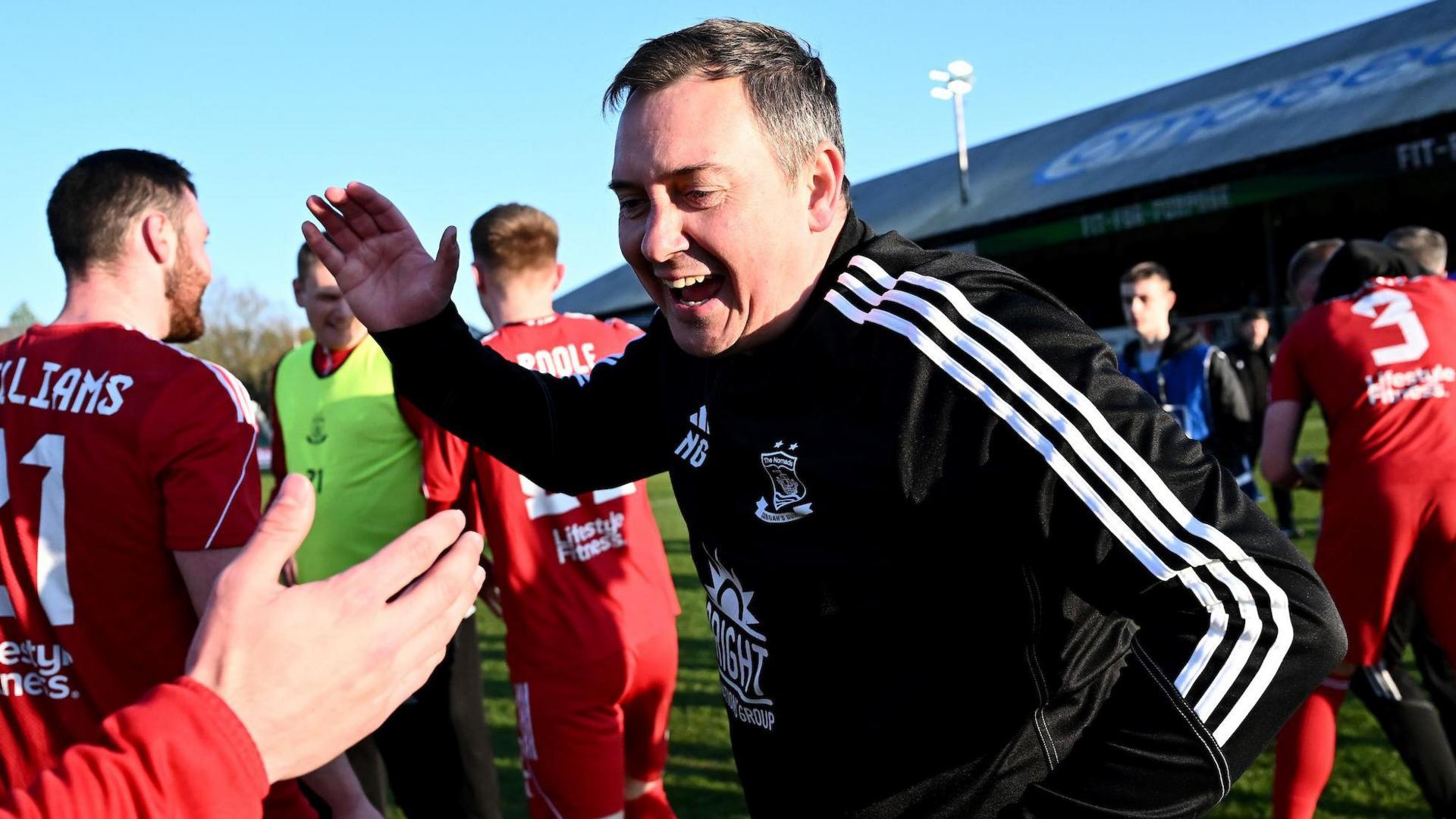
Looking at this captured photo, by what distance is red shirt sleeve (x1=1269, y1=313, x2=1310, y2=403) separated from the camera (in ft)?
13.8

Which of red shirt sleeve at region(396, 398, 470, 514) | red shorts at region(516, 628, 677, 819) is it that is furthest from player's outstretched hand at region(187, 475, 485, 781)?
red shirt sleeve at region(396, 398, 470, 514)

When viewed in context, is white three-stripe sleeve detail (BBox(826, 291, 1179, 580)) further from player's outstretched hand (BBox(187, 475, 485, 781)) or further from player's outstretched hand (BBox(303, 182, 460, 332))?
player's outstretched hand (BBox(303, 182, 460, 332))

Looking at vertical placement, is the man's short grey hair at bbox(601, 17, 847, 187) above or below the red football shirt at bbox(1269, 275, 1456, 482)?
above

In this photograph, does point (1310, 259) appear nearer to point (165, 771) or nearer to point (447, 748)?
point (447, 748)

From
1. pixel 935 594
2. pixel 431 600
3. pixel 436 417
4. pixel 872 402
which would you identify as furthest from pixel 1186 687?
pixel 436 417

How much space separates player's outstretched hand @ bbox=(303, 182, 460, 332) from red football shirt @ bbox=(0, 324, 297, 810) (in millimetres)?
432

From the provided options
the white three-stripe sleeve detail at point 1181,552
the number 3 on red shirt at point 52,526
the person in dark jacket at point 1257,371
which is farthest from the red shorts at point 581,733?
the person in dark jacket at point 1257,371

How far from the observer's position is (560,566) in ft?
12.4

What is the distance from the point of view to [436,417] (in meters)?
2.46

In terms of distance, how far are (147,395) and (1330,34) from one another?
27.8 m

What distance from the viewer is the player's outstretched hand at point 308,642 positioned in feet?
3.62

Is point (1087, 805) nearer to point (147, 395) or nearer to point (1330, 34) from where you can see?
point (147, 395)

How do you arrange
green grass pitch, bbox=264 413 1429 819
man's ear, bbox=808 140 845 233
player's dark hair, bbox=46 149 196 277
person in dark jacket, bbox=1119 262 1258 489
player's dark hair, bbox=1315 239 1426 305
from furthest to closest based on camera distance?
1. person in dark jacket, bbox=1119 262 1258 489
2. green grass pitch, bbox=264 413 1429 819
3. player's dark hair, bbox=1315 239 1426 305
4. player's dark hair, bbox=46 149 196 277
5. man's ear, bbox=808 140 845 233

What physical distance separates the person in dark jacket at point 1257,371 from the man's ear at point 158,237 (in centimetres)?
885
